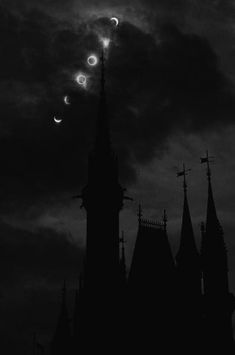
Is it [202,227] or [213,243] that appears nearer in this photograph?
[213,243]

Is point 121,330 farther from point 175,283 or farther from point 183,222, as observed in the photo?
point 183,222

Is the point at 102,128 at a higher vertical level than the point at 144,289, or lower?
higher

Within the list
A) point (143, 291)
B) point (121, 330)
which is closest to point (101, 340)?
point (121, 330)

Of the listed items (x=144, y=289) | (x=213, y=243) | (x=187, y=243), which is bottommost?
(x=144, y=289)

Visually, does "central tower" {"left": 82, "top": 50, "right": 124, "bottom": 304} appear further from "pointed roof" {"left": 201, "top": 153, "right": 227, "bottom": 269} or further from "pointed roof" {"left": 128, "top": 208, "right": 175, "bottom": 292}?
"pointed roof" {"left": 201, "top": 153, "right": 227, "bottom": 269}

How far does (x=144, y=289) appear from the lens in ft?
271

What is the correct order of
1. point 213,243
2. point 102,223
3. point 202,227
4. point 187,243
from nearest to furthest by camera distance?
point 102,223 → point 213,243 → point 202,227 → point 187,243

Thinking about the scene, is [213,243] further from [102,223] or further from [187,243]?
[102,223]

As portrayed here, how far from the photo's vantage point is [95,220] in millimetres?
82812

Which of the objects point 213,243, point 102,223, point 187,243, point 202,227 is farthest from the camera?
point 187,243

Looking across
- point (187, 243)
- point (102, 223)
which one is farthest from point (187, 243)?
point (102, 223)

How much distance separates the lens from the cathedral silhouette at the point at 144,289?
79.6 meters

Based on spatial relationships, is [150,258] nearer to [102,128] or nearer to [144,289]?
[144,289]

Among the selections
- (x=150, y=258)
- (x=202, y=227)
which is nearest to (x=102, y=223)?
(x=150, y=258)
